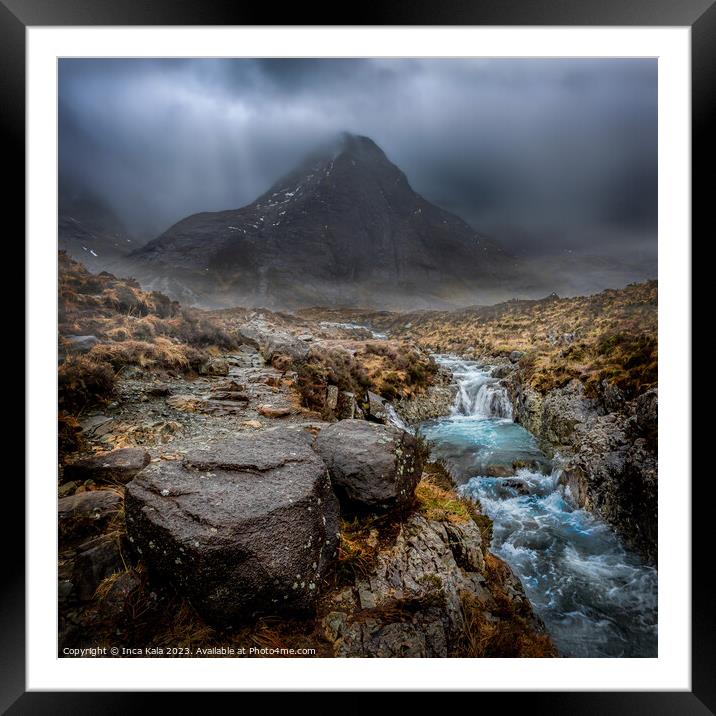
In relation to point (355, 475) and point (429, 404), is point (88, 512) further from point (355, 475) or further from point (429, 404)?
point (429, 404)

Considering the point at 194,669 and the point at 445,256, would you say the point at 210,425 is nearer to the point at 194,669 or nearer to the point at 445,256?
the point at 194,669

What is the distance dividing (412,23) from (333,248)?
203cm

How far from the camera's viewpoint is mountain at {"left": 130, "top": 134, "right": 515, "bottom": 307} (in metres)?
3.93

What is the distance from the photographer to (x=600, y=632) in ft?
9.82

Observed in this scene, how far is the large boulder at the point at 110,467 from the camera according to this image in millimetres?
2783

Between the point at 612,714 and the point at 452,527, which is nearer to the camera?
the point at 612,714

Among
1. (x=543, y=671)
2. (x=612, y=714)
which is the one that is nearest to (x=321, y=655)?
(x=543, y=671)

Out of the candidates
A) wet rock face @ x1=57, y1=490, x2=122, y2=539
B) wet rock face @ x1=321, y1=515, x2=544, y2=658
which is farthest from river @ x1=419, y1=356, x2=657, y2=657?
wet rock face @ x1=57, y1=490, x2=122, y2=539

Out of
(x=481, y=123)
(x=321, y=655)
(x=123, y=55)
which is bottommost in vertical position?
(x=321, y=655)

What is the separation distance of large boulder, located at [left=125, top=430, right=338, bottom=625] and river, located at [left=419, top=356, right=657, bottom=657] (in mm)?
2292

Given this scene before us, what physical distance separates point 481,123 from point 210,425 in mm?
3962

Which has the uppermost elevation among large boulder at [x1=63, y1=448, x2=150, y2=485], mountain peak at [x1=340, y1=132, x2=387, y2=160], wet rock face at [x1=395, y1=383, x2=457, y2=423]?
mountain peak at [x1=340, y1=132, x2=387, y2=160]

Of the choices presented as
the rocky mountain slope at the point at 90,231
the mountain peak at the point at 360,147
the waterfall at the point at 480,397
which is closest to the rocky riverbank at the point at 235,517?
the rocky mountain slope at the point at 90,231

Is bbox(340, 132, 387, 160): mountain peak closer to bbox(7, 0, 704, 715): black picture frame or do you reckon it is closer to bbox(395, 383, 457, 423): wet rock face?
bbox(7, 0, 704, 715): black picture frame
